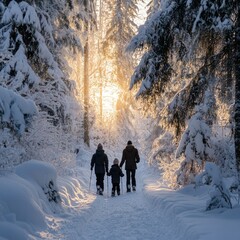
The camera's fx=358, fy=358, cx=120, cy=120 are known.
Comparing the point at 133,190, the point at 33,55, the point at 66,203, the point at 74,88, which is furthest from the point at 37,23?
the point at 133,190

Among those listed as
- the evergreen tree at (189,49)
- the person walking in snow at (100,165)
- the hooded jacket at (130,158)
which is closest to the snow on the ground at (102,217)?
the evergreen tree at (189,49)

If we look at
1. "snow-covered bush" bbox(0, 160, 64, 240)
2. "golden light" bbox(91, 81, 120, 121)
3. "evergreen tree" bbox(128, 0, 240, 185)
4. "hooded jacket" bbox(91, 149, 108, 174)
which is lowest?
"snow-covered bush" bbox(0, 160, 64, 240)

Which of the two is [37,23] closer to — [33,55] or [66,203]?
[33,55]

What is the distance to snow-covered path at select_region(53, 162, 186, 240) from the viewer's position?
712 centimetres

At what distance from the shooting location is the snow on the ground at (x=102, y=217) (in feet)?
19.8

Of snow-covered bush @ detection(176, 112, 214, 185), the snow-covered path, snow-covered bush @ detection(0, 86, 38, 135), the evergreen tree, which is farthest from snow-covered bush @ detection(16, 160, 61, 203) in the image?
snow-covered bush @ detection(176, 112, 214, 185)

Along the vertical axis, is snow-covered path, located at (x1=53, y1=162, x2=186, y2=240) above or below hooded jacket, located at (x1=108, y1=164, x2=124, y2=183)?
below

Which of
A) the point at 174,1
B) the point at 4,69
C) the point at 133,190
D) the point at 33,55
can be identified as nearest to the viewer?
the point at 174,1

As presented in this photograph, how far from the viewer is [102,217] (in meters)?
9.41

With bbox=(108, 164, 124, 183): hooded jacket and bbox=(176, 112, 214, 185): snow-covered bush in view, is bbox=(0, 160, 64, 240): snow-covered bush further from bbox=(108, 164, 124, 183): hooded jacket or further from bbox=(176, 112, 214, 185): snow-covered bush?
bbox=(108, 164, 124, 183): hooded jacket

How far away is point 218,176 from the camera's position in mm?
7609

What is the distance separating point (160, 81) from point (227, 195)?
3.96 m

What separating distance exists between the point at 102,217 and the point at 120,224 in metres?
1.15

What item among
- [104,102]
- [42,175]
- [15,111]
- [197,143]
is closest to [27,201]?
[15,111]
